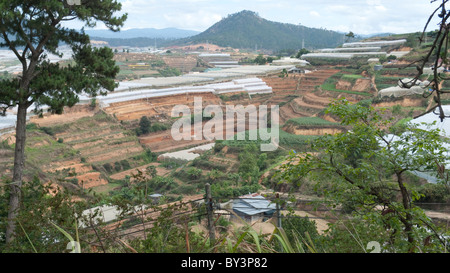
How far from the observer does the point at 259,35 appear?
364ft

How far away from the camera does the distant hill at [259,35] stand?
10462cm

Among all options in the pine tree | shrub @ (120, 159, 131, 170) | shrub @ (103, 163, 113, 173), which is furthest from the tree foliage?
shrub @ (120, 159, 131, 170)

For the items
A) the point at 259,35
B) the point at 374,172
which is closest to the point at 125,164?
the point at 374,172

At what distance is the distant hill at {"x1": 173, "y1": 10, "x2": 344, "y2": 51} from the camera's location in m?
105

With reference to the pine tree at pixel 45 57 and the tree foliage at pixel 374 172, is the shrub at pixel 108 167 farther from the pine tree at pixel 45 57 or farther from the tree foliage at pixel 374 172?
the tree foliage at pixel 374 172

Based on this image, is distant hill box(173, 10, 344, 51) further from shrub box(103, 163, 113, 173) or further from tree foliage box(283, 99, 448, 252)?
tree foliage box(283, 99, 448, 252)

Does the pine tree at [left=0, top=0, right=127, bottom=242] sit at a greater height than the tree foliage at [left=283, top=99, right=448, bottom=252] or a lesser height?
greater

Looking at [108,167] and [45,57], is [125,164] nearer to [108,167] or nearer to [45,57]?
[108,167]

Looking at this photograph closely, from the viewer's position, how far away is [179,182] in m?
17.5

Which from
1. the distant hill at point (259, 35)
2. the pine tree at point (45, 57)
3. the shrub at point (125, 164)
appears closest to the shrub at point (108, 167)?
the shrub at point (125, 164)

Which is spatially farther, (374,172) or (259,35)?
(259,35)
